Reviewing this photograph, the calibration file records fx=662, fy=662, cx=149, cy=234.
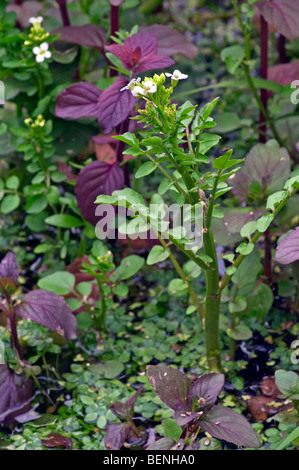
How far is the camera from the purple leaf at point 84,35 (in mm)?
1719

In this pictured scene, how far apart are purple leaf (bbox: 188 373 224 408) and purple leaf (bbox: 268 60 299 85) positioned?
0.98 meters

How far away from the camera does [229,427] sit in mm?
1160

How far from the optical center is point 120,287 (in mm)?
1512

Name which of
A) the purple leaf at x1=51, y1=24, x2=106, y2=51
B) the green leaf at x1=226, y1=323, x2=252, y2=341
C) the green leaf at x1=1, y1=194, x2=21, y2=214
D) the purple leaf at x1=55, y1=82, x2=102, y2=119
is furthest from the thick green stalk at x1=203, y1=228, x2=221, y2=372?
the purple leaf at x1=51, y1=24, x2=106, y2=51

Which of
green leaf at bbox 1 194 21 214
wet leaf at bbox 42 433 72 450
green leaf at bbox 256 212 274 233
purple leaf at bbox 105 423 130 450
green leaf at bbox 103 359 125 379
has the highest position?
green leaf at bbox 256 212 274 233

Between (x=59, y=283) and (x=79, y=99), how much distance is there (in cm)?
43

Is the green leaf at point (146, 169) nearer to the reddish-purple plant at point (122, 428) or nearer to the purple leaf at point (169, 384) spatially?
the purple leaf at point (169, 384)

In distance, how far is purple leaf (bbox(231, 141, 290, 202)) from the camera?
146 cm

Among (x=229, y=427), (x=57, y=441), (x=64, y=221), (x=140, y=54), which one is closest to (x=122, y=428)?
(x=57, y=441)

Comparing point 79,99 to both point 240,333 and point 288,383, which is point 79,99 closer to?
point 240,333

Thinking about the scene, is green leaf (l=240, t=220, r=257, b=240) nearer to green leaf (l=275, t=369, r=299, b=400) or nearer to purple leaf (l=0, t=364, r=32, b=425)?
green leaf (l=275, t=369, r=299, b=400)

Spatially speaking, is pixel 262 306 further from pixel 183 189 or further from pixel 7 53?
pixel 7 53

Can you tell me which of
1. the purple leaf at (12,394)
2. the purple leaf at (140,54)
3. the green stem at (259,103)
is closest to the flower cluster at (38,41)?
the purple leaf at (140,54)

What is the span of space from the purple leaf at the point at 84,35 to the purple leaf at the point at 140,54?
0.30 metres
